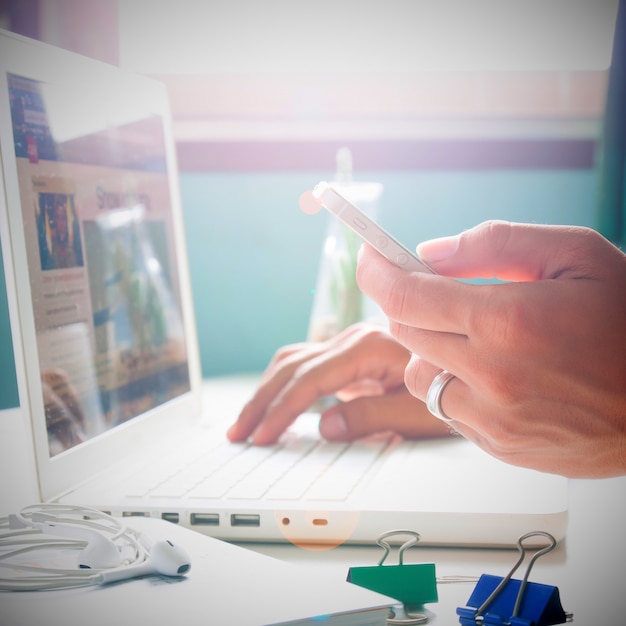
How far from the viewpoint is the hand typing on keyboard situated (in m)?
0.79

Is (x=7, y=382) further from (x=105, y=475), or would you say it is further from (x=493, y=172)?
(x=493, y=172)

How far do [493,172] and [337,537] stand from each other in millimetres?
1120

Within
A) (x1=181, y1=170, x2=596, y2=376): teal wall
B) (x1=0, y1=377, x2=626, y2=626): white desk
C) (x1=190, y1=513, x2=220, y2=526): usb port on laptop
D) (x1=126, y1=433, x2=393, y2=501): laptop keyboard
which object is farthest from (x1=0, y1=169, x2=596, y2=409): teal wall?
(x1=190, y1=513, x2=220, y2=526): usb port on laptop

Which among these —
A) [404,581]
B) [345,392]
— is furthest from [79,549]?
[345,392]

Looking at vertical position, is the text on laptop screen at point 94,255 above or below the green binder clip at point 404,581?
above

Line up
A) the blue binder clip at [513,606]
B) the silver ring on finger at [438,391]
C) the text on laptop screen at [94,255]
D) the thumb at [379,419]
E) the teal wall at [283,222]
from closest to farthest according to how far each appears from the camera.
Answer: the blue binder clip at [513,606]
the silver ring on finger at [438,391]
the text on laptop screen at [94,255]
the thumb at [379,419]
the teal wall at [283,222]

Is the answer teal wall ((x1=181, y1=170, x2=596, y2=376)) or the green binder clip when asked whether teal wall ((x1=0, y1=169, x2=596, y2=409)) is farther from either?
the green binder clip

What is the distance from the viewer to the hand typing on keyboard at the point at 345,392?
792mm

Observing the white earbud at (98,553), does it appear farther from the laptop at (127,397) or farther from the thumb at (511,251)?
the thumb at (511,251)

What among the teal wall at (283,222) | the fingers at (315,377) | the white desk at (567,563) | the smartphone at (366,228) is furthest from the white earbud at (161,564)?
the teal wall at (283,222)

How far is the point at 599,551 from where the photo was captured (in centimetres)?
54

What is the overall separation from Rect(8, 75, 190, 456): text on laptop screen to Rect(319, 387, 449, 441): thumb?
0.20 m

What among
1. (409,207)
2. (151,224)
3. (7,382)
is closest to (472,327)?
(151,224)

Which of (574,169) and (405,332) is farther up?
(574,169)
